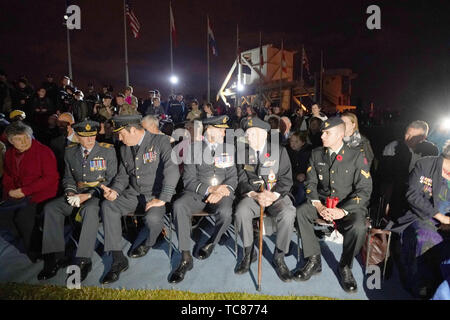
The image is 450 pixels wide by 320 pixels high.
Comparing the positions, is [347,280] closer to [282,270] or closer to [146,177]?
[282,270]

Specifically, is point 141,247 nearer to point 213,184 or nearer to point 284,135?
point 213,184

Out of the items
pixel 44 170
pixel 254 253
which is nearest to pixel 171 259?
pixel 254 253

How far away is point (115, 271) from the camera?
11.3 ft

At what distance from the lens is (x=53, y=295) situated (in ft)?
9.94

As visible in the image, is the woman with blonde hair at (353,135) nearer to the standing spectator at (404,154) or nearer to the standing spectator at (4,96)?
the standing spectator at (404,154)

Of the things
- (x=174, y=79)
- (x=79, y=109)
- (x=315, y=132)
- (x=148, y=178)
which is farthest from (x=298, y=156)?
(x=174, y=79)

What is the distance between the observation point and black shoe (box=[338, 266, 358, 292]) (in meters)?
3.10

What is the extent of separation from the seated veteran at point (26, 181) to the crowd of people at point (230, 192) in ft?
0.05

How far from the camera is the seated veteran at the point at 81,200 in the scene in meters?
3.51

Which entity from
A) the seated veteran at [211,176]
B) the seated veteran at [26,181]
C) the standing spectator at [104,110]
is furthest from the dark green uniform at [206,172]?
the standing spectator at [104,110]

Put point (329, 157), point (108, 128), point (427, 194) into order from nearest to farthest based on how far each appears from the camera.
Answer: point (427, 194) < point (329, 157) < point (108, 128)

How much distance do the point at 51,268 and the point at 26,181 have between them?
1.36 meters

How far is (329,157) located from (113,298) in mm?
3355

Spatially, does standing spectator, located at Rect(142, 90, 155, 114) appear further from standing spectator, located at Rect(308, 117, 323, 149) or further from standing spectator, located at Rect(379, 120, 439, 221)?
standing spectator, located at Rect(379, 120, 439, 221)
